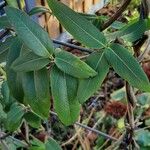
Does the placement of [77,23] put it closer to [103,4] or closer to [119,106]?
[119,106]

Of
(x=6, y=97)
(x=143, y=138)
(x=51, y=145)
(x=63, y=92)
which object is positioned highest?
(x=63, y=92)

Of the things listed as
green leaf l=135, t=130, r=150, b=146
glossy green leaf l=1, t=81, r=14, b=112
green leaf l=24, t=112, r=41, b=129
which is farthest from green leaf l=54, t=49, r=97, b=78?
green leaf l=135, t=130, r=150, b=146

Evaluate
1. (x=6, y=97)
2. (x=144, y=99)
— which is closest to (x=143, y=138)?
(x=144, y=99)

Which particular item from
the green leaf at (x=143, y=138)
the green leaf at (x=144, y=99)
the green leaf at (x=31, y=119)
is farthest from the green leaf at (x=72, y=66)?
the green leaf at (x=144, y=99)

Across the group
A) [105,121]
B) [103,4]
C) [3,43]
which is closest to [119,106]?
[105,121]

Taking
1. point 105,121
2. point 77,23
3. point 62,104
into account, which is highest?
point 77,23

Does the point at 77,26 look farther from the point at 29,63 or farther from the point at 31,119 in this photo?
the point at 31,119
